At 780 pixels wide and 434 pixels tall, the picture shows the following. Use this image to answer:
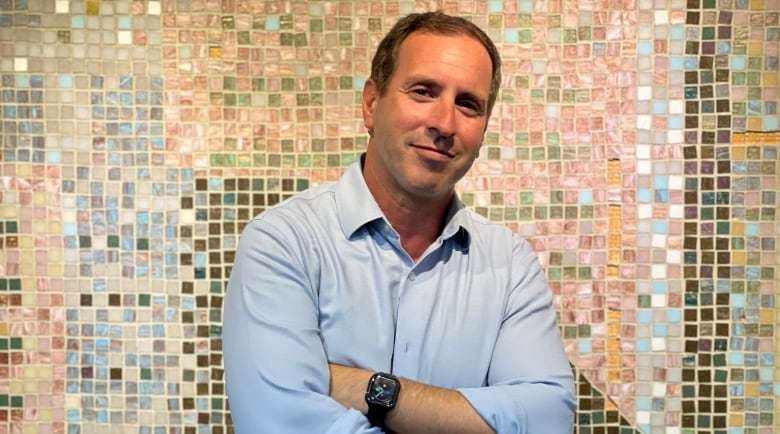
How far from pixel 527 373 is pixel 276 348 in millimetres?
462

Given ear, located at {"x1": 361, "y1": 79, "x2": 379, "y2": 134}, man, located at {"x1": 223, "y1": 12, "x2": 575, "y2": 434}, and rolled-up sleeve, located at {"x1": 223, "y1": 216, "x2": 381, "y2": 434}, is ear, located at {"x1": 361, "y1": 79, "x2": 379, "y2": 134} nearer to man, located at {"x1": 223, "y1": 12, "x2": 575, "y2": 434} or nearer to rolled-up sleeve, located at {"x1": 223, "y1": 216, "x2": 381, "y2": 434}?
man, located at {"x1": 223, "y1": 12, "x2": 575, "y2": 434}

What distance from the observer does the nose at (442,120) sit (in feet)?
4.88

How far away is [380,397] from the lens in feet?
4.42

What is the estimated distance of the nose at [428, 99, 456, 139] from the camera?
1.49 m

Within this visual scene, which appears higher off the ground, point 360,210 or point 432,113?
point 432,113

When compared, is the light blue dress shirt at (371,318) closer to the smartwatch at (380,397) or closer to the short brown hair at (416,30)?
the smartwatch at (380,397)

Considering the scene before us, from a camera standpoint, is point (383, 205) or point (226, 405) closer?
point (383, 205)

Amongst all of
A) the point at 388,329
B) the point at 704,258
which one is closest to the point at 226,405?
the point at 388,329

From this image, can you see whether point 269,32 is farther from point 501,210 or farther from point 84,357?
point 84,357

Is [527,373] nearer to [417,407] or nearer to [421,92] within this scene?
[417,407]

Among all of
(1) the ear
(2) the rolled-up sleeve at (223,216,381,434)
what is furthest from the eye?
(2) the rolled-up sleeve at (223,216,381,434)

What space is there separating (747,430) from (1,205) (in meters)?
1.97

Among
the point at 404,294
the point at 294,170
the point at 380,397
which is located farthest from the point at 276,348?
the point at 294,170

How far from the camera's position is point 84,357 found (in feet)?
6.70
